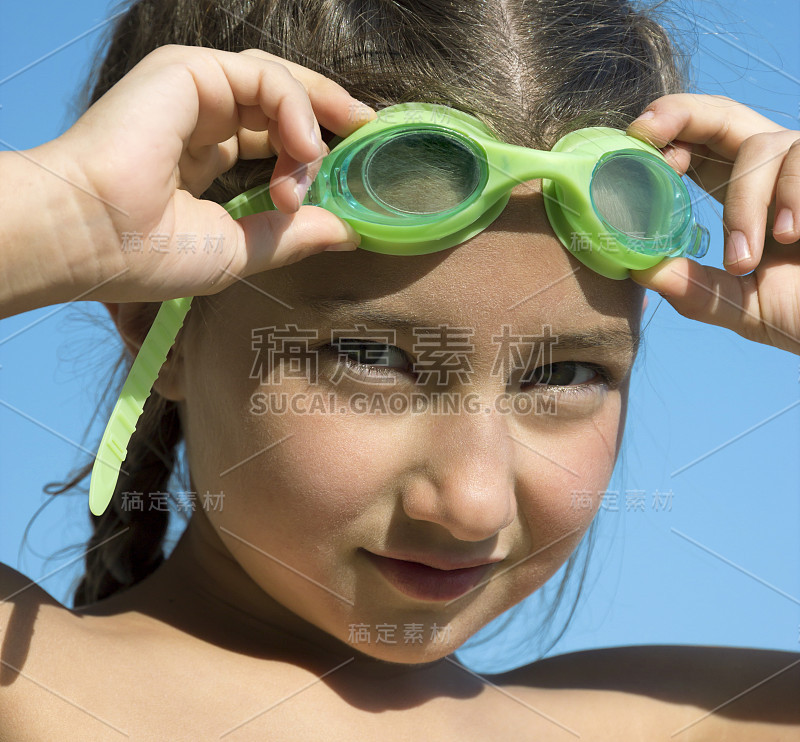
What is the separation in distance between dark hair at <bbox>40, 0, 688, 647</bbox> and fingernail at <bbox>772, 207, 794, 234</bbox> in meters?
0.30

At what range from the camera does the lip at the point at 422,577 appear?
4.60 feet

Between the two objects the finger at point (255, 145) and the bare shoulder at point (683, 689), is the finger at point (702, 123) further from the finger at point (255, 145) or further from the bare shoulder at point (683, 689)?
the bare shoulder at point (683, 689)

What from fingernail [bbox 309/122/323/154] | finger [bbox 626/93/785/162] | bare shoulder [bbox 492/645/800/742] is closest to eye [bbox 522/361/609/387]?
finger [bbox 626/93/785/162]

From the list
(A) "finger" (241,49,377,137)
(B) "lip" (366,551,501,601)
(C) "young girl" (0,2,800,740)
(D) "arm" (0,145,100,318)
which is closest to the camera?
(D) "arm" (0,145,100,318)

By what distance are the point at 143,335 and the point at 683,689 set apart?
124 centimetres

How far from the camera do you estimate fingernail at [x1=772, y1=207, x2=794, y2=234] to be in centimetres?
139

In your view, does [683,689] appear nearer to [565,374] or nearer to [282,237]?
[565,374]

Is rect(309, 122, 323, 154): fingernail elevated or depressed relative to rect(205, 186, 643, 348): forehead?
elevated

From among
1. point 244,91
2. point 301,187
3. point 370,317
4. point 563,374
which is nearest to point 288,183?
point 301,187

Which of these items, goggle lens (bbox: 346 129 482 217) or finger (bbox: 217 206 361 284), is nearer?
finger (bbox: 217 206 361 284)

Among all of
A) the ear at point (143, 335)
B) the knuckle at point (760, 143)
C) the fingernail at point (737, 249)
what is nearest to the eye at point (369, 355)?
the ear at point (143, 335)

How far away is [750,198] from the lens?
4.69 ft

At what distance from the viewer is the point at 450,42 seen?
4.79 ft

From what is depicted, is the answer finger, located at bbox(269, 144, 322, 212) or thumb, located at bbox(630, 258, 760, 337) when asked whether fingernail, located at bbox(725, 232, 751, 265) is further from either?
finger, located at bbox(269, 144, 322, 212)
